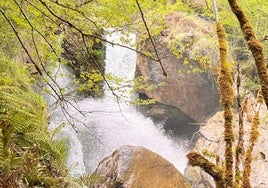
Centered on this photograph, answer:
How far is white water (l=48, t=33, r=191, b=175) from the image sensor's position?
30.0ft

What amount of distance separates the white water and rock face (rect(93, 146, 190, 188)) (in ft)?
6.46

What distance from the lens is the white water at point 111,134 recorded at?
9.14 m

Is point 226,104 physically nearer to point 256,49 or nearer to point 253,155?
point 256,49

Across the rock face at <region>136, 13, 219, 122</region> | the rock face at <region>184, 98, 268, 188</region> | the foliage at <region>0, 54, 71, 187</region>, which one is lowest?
the foliage at <region>0, 54, 71, 187</region>

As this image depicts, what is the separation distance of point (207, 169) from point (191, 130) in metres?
11.1

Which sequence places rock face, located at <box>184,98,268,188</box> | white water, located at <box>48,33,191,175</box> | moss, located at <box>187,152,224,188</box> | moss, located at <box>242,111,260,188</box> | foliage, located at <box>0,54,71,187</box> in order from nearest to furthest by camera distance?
moss, located at <box>187,152,224,188</box> → moss, located at <box>242,111,260,188</box> → foliage, located at <box>0,54,71,187</box> → rock face, located at <box>184,98,268,188</box> → white water, located at <box>48,33,191,175</box>

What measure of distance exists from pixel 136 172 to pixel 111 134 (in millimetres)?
3948

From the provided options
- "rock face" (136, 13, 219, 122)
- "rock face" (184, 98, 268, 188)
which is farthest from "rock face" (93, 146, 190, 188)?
"rock face" (136, 13, 219, 122)

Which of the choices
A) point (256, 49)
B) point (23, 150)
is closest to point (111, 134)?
point (23, 150)

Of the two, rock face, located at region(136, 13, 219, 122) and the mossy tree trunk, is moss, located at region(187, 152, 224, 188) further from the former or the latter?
rock face, located at region(136, 13, 219, 122)

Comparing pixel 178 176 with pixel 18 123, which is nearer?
pixel 18 123

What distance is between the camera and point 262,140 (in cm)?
684

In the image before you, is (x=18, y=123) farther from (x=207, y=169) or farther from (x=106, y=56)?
(x=106, y=56)

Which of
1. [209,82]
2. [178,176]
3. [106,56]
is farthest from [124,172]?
[106,56]
